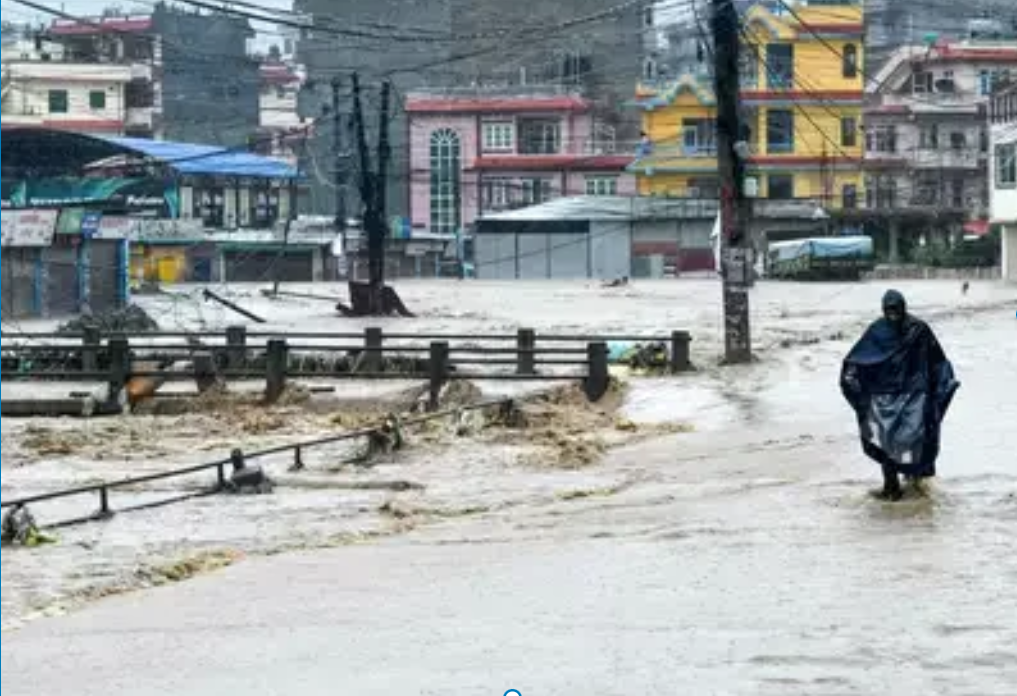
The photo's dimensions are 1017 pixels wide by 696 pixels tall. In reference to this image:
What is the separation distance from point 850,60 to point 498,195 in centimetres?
1682

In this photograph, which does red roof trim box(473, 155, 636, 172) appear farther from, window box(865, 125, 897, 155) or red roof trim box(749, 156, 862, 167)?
window box(865, 125, 897, 155)

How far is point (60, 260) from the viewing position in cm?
4609

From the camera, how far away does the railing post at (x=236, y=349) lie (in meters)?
25.2

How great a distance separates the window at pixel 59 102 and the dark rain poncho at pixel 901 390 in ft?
98.8

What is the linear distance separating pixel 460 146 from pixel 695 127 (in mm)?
8878

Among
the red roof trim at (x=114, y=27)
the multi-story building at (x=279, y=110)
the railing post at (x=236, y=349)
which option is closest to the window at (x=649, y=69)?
the multi-story building at (x=279, y=110)

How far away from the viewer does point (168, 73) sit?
49.9 meters

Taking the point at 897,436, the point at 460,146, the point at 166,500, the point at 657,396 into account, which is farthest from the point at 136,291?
the point at 897,436

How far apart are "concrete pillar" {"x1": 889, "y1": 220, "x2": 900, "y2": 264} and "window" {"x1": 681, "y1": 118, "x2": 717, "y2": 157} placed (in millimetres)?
7454

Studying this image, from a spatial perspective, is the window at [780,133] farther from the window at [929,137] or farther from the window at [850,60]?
the window at [929,137]

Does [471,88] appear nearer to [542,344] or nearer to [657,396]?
[542,344]

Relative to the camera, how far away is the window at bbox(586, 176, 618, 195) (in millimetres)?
83000

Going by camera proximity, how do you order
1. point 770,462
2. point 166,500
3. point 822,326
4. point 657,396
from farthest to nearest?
point 822,326 < point 657,396 < point 770,462 < point 166,500

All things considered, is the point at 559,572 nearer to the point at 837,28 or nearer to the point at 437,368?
the point at 437,368
